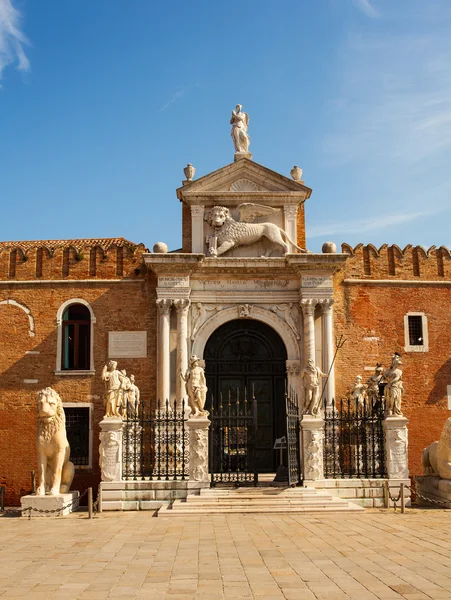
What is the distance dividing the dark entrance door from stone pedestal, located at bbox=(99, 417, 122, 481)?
4635 mm

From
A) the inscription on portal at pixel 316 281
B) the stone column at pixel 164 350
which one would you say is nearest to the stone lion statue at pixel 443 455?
the inscription on portal at pixel 316 281

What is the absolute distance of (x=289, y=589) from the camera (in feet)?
23.0

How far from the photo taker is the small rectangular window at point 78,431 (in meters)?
18.8

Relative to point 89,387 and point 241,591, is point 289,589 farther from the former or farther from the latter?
point 89,387

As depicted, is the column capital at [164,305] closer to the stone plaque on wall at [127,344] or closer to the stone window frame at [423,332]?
the stone plaque on wall at [127,344]

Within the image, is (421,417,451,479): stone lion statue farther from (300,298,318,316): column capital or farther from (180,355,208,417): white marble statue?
(300,298,318,316): column capital

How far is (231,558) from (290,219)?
12.2 meters

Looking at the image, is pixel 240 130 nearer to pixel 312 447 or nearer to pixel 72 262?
pixel 72 262

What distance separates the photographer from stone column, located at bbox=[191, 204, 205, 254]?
1930 centimetres

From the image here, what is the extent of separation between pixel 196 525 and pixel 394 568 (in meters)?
4.61

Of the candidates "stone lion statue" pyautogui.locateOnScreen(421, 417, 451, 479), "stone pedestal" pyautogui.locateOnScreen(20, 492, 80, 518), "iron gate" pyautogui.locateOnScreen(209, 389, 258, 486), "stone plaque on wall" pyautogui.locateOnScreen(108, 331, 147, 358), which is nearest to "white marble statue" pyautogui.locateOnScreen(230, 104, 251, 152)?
"stone plaque on wall" pyautogui.locateOnScreen(108, 331, 147, 358)

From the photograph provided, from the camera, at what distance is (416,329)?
1981cm

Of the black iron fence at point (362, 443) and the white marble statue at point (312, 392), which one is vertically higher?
the white marble statue at point (312, 392)

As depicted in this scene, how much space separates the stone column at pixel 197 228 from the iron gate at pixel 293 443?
5838 millimetres
